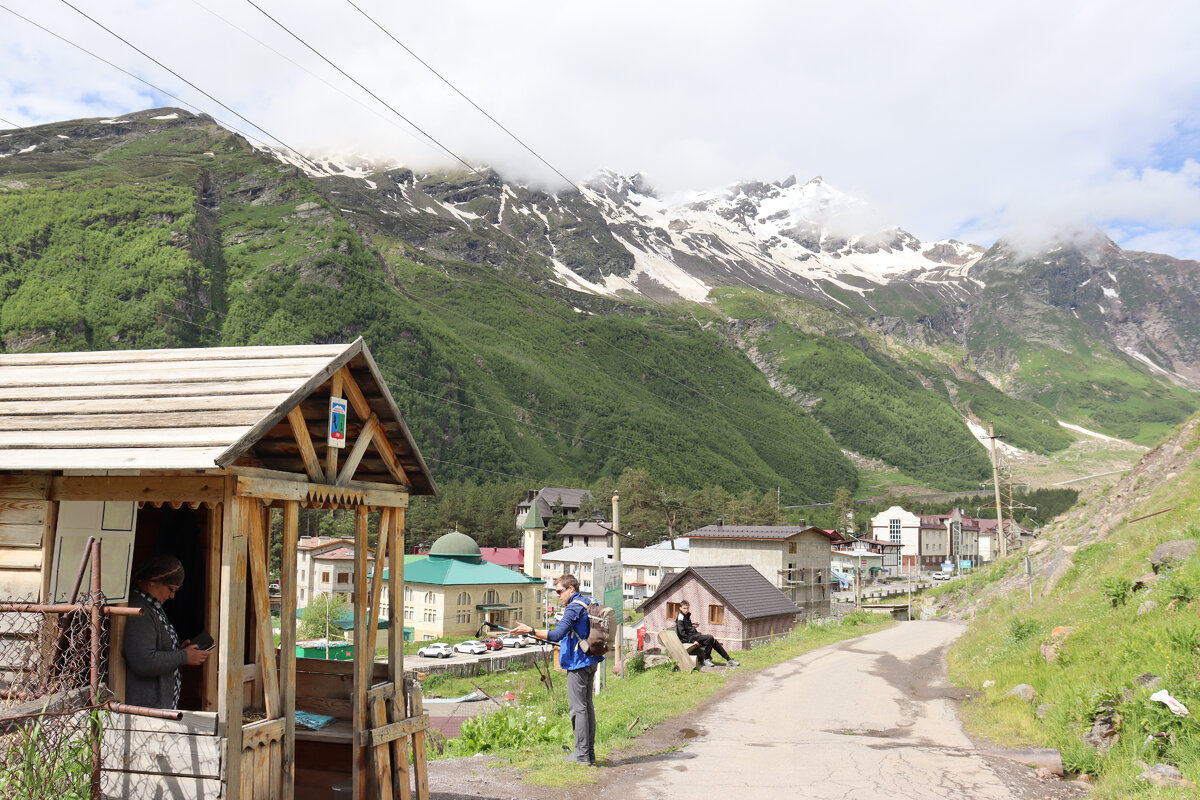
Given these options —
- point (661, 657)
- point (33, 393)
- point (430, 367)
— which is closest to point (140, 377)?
point (33, 393)

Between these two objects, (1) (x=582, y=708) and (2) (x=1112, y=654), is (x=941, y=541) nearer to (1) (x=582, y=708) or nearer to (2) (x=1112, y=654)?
(2) (x=1112, y=654)

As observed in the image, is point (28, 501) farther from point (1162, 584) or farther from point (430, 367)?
point (430, 367)

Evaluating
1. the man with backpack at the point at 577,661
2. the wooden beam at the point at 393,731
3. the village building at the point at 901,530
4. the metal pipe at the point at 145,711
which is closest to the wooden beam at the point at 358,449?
the metal pipe at the point at 145,711

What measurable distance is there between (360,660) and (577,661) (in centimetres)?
270

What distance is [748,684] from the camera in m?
18.0

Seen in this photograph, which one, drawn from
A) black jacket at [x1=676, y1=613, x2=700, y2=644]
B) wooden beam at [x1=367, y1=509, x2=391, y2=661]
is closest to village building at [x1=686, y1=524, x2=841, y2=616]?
black jacket at [x1=676, y1=613, x2=700, y2=644]

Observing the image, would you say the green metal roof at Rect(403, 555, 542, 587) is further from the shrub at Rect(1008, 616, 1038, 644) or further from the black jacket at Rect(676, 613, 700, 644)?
the shrub at Rect(1008, 616, 1038, 644)

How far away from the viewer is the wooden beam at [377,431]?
8570mm

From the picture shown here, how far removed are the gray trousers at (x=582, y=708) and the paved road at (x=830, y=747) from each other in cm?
79

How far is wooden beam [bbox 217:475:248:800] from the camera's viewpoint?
6676 millimetres

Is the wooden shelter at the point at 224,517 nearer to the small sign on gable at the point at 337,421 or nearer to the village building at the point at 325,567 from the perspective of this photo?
the small sign on gable at the point at 337,421

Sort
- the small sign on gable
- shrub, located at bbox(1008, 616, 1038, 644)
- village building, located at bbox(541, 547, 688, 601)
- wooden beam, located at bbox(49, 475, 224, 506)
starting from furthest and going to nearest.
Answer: village building, located at bbox(541, 547, 688, 601) < shrub, located at bbox(1008, 616, 1038, 644) < the small sign on gable < wooden beam, located at bbox(49, 475, 224, 506)

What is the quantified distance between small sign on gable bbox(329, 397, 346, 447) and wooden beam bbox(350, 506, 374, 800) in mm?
1158

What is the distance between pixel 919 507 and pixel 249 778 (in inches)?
6539
